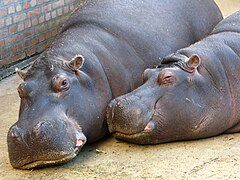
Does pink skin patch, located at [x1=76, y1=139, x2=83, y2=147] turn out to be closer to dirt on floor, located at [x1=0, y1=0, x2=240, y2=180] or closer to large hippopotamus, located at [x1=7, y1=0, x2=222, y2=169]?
large hippopotamus, located at [x1=7, y1=0, x2=222, y2=169]

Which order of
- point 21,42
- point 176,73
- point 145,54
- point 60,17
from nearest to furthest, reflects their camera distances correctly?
1. point 176,73
2. point 145,54
3. point 21,42
4. point 60,17

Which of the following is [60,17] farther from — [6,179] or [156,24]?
[6,179]

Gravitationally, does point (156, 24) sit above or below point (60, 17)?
above

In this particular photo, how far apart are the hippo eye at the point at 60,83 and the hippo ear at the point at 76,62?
0.15 meters

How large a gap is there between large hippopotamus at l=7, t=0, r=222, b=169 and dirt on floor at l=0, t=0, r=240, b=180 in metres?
0.10

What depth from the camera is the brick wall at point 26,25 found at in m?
6.08

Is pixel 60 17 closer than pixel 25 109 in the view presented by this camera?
No

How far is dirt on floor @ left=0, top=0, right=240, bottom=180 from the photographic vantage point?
399cm

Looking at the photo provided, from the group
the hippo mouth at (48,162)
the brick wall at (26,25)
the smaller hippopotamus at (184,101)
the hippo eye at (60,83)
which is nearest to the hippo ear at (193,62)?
the smaller hippopotamus at (184,101)

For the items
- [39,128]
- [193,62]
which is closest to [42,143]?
[39,128]

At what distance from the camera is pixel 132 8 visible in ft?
16.8

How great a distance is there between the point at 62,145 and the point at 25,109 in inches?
14.1

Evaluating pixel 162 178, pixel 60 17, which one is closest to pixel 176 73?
pixel 162 178

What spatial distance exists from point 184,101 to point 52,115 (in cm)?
85
